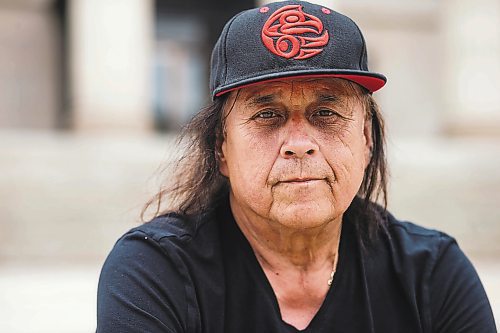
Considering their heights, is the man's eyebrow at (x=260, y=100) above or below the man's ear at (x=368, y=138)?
above

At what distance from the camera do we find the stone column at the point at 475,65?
44.1 feet

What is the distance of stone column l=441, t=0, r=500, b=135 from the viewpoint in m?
13.5

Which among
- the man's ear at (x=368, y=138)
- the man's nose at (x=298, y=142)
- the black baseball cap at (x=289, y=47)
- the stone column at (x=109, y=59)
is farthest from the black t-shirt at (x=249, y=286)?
the stone column at (x=109, y=59)

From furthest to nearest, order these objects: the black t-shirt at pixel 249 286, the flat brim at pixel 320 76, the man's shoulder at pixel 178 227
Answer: the man's shoulder at pixel 178 227
the black t-shirt at pixel 249 286
the flat brim at pixel 320 76

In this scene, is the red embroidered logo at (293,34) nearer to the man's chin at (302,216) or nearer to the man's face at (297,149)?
the man's face at (297,149)

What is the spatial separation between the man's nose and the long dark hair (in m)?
0.27

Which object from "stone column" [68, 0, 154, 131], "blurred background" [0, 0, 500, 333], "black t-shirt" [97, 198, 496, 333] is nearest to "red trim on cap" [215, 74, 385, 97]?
"black t-shirt" [97, 198, 496, 333]

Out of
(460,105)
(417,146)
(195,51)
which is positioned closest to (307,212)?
(417,146)

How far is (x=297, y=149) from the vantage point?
2471 mm

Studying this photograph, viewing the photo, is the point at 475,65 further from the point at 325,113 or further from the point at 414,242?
the point at 325,113

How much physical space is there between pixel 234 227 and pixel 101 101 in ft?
31.3

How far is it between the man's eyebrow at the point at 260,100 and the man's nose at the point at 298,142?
0.31 ft

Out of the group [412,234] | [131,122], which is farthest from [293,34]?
[131,122]

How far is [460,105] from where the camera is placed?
1368 centimetres
